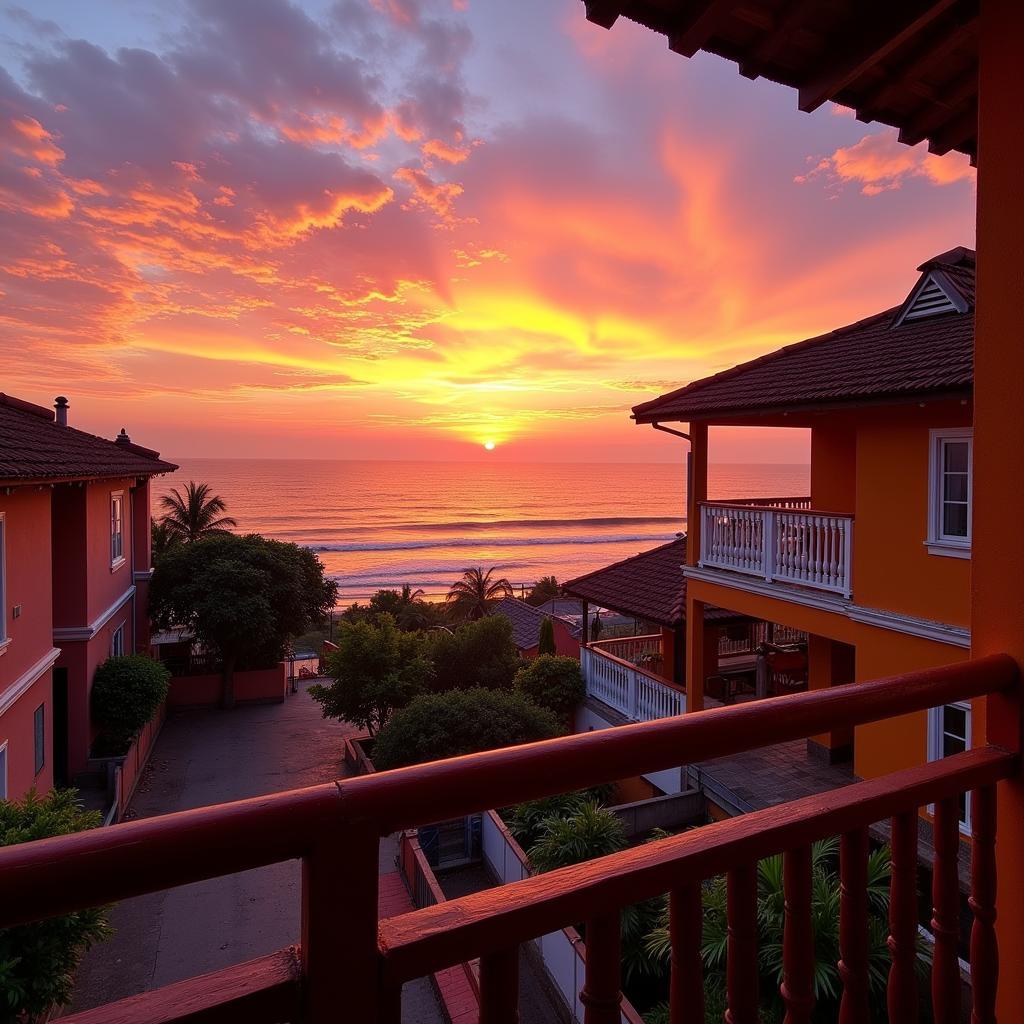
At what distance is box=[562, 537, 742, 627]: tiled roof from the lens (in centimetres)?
1141

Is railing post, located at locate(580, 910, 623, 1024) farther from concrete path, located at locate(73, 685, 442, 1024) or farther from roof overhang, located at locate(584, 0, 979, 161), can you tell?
→ roof overhang, located at locate(584, 0, 979, 161)

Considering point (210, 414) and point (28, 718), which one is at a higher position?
point (210, 414)

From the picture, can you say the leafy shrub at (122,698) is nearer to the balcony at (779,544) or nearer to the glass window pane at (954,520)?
the balcony at (779,544)

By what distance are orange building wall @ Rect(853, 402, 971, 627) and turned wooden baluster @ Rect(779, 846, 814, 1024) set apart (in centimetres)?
689

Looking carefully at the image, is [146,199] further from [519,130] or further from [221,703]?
[221,703]

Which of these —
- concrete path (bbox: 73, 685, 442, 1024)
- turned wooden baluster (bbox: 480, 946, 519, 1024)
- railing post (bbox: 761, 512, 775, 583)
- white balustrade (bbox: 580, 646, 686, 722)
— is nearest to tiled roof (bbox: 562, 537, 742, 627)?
white balustrade (bbox: 580, 646, 686, 722)

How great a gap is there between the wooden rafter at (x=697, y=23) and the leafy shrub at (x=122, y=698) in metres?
14.3

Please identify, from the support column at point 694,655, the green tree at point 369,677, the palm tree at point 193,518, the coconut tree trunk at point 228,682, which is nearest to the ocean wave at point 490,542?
the palm tree at point 193,518

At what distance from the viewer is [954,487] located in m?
6.99

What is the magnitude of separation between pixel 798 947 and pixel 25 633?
10660mm

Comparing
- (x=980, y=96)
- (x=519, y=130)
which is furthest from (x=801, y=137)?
(x=980, y=96)

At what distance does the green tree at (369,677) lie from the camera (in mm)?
14109

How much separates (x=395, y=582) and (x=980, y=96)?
1898 inches

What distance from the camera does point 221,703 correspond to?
1889 cm
